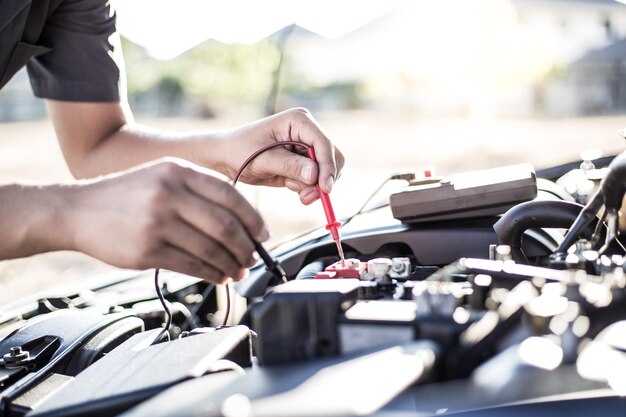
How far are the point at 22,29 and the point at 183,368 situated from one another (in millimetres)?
902

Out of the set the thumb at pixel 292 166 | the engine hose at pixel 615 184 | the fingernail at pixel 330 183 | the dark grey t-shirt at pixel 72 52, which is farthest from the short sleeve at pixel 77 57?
the engine hose at pixel 615 184

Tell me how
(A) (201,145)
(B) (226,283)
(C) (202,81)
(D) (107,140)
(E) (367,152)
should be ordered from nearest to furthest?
1. (B) (226,283)
2. (A) (201,145)
3. (D) (107,140)
4. (E) (367,152)
5. (C) (202,81)

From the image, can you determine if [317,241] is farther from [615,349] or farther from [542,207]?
[615,349]

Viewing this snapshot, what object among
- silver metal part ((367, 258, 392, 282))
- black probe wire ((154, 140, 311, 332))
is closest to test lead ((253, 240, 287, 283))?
black probe wire ((154, 140, 311, 332))

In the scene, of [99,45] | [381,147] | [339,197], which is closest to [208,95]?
[381,147]

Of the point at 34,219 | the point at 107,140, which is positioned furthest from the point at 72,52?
the point at 34,219

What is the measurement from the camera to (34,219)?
64cm

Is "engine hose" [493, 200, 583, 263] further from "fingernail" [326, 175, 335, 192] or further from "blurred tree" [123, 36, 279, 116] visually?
"blurred tree" [123, 36, 279, 116]

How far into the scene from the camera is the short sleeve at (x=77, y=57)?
1369mm

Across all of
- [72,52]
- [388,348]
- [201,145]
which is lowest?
[388,348]

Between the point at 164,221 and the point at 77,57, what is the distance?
3.16 ft

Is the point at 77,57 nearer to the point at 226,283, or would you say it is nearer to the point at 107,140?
the point at 107,140

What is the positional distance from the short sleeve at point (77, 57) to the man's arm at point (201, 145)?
0.03 metres

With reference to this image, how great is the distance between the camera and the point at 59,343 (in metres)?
0.85
